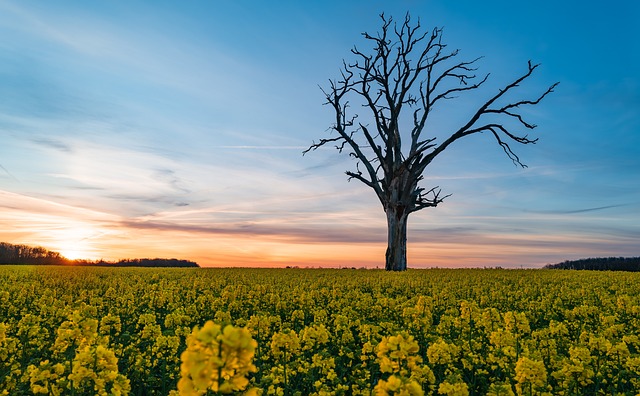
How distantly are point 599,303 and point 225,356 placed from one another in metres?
15.1

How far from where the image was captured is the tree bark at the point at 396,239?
34.5 m

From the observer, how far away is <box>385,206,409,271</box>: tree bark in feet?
113

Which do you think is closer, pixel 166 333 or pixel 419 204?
pixel 166 333

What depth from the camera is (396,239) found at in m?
34.6

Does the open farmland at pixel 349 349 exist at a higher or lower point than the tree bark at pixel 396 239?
lower

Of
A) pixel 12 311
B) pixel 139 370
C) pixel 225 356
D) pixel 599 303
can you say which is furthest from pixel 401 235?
pixel 225 356

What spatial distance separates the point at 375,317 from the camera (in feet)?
38.1

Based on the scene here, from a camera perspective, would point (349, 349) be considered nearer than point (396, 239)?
Yes

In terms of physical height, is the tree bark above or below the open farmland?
above

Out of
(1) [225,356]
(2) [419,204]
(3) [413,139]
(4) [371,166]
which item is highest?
(3) [413,139]

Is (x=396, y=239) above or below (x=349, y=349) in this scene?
above

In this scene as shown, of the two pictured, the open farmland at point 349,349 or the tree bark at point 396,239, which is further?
the tree bark at point 396,239

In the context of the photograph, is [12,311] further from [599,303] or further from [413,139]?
[413,139]

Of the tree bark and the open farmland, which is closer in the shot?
the open farmland
